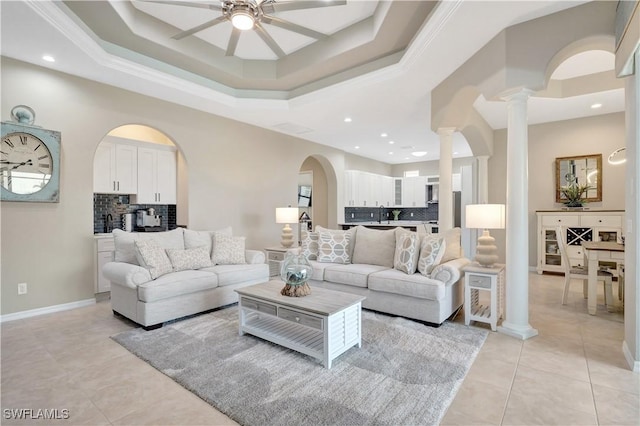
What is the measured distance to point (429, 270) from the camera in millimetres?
3473

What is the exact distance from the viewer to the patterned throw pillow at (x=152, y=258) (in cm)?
347

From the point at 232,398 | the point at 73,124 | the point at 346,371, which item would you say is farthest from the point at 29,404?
the point at 73,124

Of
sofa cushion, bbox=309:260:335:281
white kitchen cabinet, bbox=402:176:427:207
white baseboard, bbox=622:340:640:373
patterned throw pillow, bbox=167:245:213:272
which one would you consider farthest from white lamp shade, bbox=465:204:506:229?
white kitchen cabinet, bbox=402:176:427:207

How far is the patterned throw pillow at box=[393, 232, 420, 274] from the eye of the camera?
3611 mm

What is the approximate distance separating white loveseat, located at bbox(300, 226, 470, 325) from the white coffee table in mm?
848

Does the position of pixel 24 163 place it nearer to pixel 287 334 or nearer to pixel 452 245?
pixel 287 334

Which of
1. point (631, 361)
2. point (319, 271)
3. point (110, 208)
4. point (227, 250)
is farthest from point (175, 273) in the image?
point (631, 361)

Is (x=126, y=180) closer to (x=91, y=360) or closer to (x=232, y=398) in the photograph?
(x=91, y=360)

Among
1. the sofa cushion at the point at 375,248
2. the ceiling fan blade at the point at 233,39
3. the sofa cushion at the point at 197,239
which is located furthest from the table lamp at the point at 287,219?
the ceiling fan blade at the point at 233,39

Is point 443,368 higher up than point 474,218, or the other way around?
point 474,218

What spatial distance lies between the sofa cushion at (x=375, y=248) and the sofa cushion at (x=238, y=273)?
128 centimetres

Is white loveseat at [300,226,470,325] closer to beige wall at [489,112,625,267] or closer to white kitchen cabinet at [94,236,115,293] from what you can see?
white kitchen cabinet at [94,236,115,293]

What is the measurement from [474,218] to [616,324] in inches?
72.4

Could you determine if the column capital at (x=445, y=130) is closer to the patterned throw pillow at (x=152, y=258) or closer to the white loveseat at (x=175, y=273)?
the white loveseat at (x=175, y=273)
